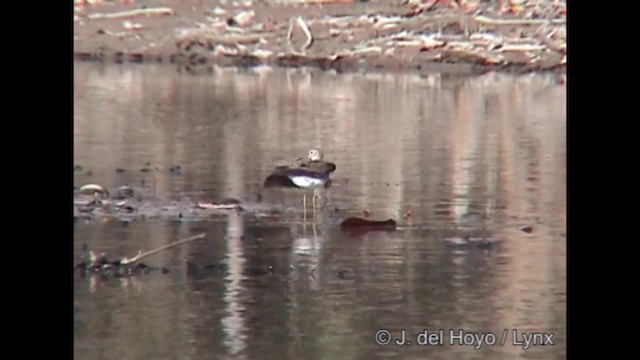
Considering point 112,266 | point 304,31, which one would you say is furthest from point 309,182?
point 112,266

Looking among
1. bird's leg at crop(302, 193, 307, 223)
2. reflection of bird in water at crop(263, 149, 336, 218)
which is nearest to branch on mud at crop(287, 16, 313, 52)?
reflection of bird in water at crop(263, 149, 336, 218)

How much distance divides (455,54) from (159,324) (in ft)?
3.82

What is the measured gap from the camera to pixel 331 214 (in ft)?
10.5

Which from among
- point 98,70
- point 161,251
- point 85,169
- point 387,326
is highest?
point 98,70

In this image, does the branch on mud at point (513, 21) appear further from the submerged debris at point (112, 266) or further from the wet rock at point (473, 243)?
the submerged debris at point (112, 266)

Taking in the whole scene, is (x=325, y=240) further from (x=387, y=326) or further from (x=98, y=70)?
(x=98, y=70)

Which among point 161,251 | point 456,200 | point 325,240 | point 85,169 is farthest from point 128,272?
point 456,200

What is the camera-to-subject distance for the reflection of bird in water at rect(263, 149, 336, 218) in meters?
3.22

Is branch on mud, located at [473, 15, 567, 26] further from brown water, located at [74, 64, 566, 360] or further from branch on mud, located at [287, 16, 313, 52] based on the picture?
branch on mud, located at [287, 16, 313, 52]

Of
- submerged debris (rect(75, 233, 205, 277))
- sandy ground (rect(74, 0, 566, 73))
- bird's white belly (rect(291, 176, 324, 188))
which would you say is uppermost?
sandy ground (rect(74, 0, 566, 73))

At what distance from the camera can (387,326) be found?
309 cm

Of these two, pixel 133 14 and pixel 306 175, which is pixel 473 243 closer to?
pixel 306 175

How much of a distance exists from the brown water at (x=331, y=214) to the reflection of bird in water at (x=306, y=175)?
27 mm

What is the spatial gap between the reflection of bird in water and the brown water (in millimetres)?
27
